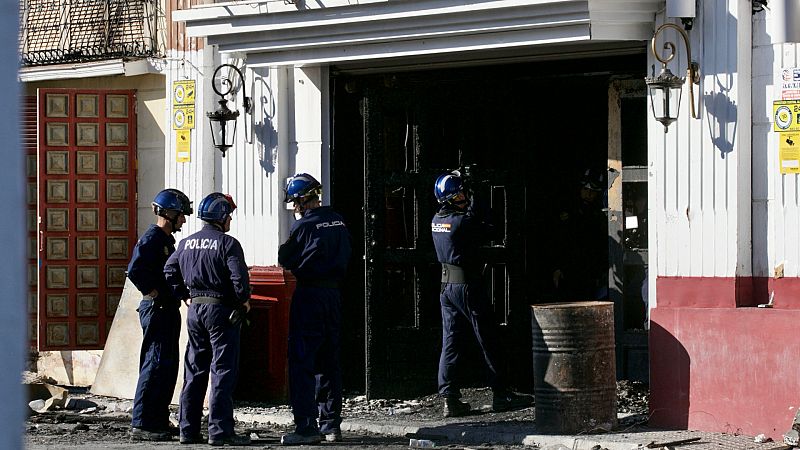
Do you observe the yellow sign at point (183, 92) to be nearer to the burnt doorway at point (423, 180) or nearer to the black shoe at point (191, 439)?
the burnt doorway at point (423, 180)

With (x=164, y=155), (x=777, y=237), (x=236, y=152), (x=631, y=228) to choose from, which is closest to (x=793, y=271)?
(x=777, y=237)

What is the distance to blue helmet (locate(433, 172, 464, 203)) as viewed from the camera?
34.9 feet

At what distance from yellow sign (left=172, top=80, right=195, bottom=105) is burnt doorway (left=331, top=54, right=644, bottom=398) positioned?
5.18ft

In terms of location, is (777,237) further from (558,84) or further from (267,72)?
(267,72)

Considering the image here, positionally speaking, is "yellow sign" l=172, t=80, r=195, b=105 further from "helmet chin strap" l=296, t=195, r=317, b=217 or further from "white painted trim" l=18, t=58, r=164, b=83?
"helmet chin strap" l=296, t=195, r=317, b=217

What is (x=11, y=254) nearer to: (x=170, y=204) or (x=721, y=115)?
(x=721, y=115)

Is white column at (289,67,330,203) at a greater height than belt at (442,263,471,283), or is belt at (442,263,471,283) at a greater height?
white column at (289,67,330,203)

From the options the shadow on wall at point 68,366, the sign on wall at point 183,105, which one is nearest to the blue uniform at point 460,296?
the sign on wall at point 183,105

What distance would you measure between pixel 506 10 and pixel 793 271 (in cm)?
292

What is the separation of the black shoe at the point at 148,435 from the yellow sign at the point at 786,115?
5078 mm

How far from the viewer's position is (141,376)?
9984 mm

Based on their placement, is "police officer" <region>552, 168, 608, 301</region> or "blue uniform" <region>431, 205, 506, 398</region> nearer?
"blue uniform" <region>431, 205, 506, 398</region>

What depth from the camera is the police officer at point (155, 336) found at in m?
9.91

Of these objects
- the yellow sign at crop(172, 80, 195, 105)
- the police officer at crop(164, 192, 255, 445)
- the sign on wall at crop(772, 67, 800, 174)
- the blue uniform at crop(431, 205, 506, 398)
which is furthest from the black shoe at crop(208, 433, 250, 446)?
the sign on wall at crop(772, 67, 800, 174)
